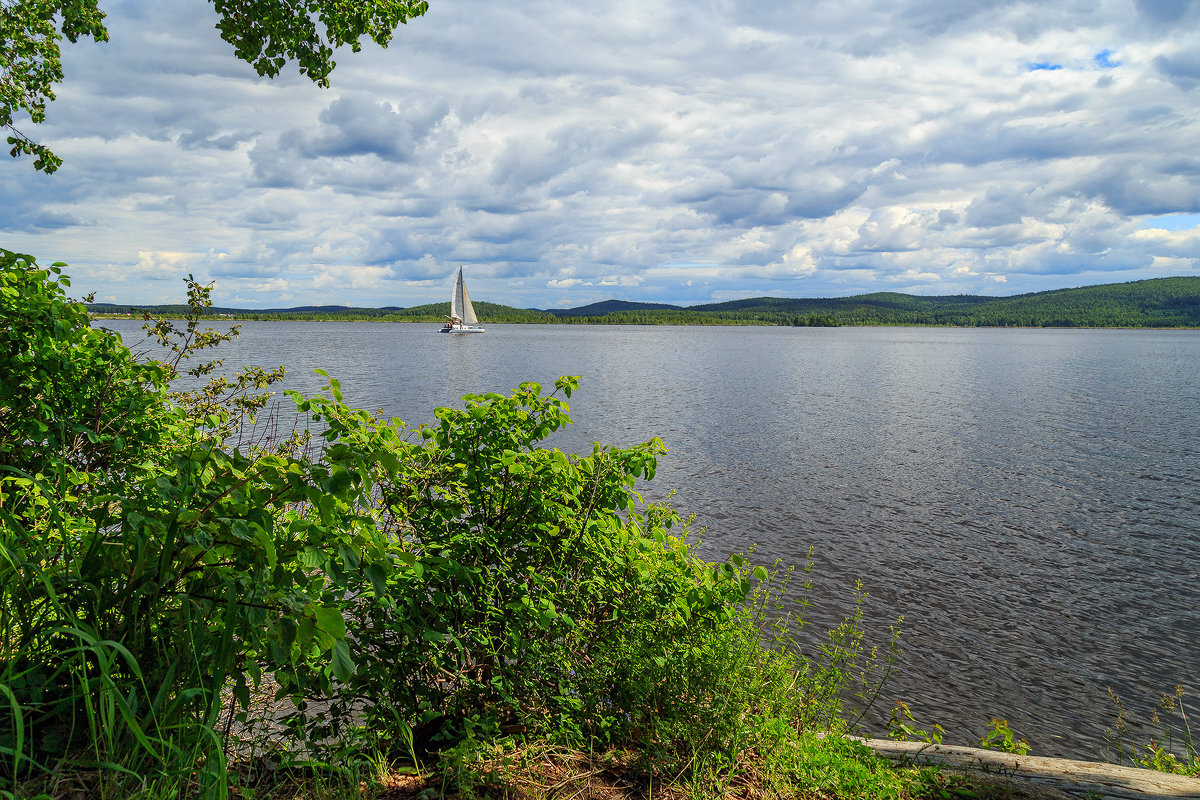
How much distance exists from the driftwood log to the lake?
11.4 ft

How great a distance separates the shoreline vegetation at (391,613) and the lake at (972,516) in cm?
583

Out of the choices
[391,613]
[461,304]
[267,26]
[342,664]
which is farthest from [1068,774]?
[461,304]

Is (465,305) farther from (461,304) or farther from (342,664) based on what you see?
(342,664)

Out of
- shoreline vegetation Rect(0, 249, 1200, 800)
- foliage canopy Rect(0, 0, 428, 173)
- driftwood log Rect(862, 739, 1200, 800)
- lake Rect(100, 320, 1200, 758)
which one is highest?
foliage canopy Rect(0, 0, 428, 173)

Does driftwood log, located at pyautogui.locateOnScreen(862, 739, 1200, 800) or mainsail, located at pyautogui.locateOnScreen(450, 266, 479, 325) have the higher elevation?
mainsail, located at pyautogui.locateOnScreen(450, 266, 479, 325)

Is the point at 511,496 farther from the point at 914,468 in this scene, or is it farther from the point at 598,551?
the point at 914,468

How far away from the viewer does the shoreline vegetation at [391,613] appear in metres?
3.03

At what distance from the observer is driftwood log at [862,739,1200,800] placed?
5000 millimetres

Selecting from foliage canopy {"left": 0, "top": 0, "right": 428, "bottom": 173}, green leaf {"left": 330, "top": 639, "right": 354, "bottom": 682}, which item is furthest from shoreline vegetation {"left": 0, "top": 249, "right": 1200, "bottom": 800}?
foliage canopy {"left": 0, "top": 0, "right": 428, "bottom": 173}

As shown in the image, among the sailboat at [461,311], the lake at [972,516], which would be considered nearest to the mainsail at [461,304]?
the sailboat at [461,311]

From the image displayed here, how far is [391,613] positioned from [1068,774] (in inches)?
203

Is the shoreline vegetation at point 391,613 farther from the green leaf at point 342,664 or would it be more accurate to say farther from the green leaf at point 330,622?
the green leaf at point 342,664

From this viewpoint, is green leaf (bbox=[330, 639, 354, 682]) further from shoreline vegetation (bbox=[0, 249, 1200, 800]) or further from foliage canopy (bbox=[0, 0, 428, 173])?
foliage canopy (bbox=[0, 0, 428, 173])

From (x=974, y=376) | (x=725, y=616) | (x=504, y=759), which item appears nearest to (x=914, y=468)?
(x=725, y=616)
